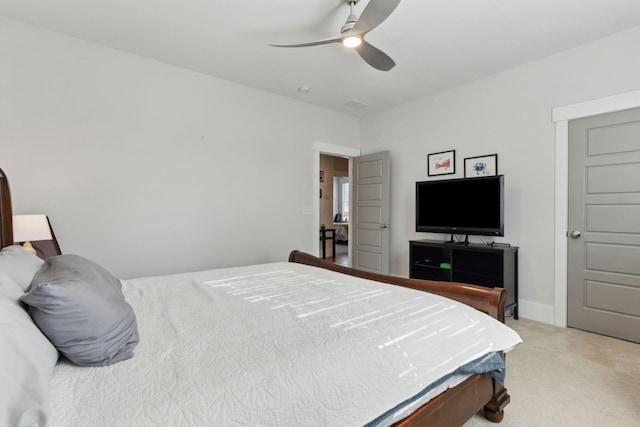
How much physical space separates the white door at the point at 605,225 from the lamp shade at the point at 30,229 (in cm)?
446

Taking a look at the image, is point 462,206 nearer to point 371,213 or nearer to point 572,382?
point 371,213

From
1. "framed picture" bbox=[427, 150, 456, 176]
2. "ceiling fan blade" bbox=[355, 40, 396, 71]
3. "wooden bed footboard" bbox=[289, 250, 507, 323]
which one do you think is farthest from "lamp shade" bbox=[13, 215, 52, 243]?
"framed picture" bbox=[427, 150, 456, 176]

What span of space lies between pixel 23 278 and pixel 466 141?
404 cm

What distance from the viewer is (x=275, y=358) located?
1010 millimetres

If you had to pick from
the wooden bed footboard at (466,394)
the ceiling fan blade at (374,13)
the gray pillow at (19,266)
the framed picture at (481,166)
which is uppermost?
the ceiling fan blade at (374,13)

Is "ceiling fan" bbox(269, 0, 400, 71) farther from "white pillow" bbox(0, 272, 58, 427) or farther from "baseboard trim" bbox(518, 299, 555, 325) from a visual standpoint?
"baseboard trim" bbox(518, 299, 555, 325)

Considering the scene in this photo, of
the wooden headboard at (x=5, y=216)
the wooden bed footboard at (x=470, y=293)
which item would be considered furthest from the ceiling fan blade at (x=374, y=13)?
the wooden headboard at (x=5, y=216)

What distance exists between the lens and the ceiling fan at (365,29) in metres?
1.94

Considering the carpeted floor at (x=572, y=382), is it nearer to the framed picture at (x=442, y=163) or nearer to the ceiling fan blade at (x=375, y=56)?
the framed picture at (x=442, y=163)

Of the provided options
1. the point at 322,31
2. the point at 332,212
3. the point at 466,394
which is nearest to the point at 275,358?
the point at 466,394

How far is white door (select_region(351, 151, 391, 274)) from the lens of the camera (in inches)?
177

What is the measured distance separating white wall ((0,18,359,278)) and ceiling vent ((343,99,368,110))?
2.18 ft

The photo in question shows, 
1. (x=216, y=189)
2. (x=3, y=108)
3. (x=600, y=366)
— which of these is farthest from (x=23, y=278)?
(x=600, y=366)

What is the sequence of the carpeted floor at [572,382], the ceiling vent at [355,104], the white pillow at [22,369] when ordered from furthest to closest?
the ceiling vent at [355,104] → the carpeted floor at [572,382] → the white pillow at [22,369]
